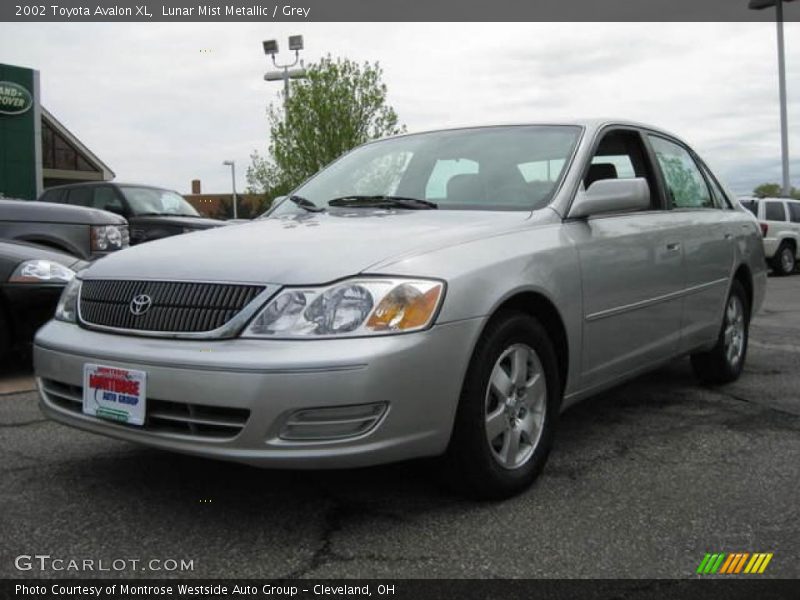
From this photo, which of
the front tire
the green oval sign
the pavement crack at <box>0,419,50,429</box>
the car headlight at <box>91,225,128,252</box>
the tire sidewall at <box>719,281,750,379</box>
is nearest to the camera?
the front tire

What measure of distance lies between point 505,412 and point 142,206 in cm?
887

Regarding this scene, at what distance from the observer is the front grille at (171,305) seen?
2.63 metres

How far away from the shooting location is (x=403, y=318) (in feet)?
8.43

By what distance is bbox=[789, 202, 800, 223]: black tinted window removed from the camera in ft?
57.7

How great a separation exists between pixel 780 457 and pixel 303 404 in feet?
7.42

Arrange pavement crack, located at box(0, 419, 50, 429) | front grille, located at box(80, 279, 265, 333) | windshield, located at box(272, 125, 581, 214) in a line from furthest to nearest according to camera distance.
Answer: pavement crack, located at box(0, 419, 50, 429) < windshield, located at box(272, 125, 581, 214) < front grille, located at box(80, 279, 265, 333)

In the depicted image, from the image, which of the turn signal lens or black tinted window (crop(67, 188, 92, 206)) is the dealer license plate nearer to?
the turn signal lens

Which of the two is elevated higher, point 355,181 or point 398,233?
point 355,181

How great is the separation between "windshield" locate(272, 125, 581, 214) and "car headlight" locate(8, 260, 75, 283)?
6.55ft

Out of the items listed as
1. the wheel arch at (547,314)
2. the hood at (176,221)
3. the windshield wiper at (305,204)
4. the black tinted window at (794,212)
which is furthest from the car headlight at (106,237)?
the black tinted window at (794,212)

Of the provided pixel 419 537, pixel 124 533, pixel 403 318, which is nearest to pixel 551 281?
pixel 403 318

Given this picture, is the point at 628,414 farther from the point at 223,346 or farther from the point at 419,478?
the point at 223,346

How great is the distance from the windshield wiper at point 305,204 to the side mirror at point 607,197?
1.19m
